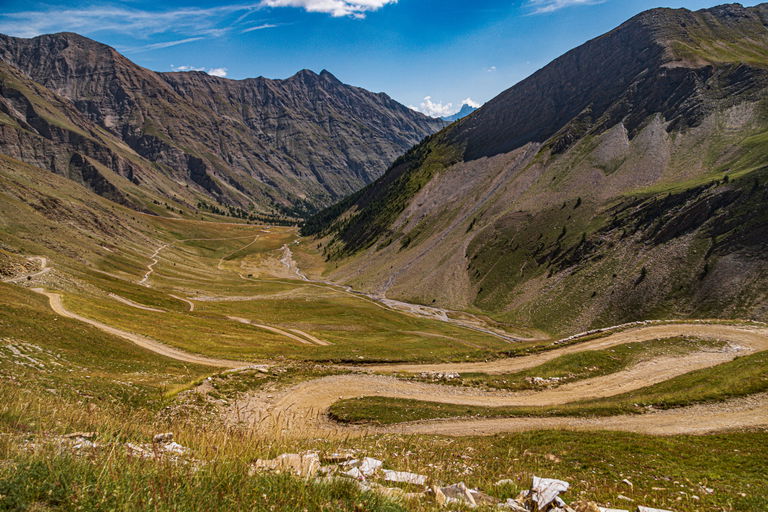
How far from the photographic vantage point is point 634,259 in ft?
284

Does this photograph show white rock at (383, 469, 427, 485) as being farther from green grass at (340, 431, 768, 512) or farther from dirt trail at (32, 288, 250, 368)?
dirt trail at (32, 288, 250, 368)

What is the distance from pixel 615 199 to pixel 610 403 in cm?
9837

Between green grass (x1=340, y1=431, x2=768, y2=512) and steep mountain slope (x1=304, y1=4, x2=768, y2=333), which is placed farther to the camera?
steep mountain slope (x1=304, y1=4, x2=768, y2=333)

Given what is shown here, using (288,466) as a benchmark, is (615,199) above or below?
above

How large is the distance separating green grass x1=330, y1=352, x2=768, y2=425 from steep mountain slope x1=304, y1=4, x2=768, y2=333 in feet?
158

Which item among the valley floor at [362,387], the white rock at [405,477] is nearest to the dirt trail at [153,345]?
the valley floor at [362,387]

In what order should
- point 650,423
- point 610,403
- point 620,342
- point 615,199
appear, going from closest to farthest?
point 650,423
point 610,403
point 620,342
point 615,199

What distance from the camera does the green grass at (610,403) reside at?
26094 mm

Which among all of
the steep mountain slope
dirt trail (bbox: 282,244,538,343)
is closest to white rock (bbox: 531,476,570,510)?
dirt trail (bbox: 282,244,538,343)

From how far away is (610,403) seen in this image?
27.8 metres

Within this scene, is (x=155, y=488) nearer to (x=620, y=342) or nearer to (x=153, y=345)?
(x=153, y=345)

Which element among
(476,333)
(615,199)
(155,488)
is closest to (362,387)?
(155,488)

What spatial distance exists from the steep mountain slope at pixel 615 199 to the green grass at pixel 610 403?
48.3 m

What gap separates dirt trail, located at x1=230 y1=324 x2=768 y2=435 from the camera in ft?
77.4
